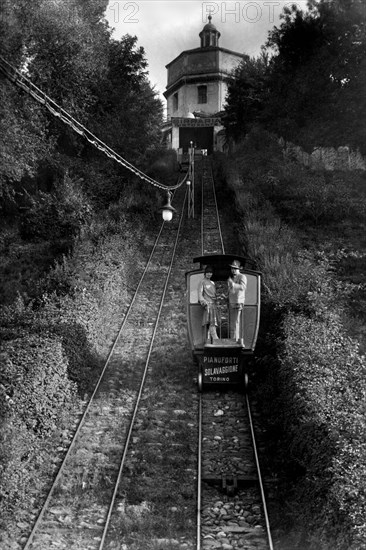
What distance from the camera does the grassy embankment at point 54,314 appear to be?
9.43 m

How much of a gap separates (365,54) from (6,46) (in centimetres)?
1776

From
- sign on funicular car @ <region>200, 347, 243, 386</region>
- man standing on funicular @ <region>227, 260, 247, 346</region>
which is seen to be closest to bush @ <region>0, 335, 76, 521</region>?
sign on funicular car @ <region>200, 347, 243, 386</region>

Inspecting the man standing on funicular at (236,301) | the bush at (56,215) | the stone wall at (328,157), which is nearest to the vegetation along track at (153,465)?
the man standing on funicular at (236,301)

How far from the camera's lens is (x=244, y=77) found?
140 feet

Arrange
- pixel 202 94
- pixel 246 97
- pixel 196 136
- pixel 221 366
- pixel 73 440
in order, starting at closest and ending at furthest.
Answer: pixel 73 440 < pixel 221 366 < pixel 246 97 < pixel 196 136 < pixel 202 94

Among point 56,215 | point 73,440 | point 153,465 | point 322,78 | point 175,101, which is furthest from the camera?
point 175,101

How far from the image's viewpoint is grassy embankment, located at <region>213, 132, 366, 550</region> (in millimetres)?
7766

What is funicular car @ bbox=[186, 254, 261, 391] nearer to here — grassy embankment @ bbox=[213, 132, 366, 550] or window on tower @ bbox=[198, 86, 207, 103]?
grassy embankment @ bbox=[213, 132, 366, 550]

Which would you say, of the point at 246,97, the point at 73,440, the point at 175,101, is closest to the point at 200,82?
the point at 175,101

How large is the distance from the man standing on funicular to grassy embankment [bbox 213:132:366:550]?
40.5 inches

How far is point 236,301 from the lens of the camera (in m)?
12.7

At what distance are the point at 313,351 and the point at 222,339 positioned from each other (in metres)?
2.10

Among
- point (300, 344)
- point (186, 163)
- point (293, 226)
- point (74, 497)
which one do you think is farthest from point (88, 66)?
point (74, 497)

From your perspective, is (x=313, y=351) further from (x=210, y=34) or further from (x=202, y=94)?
(x=210, y=34)
